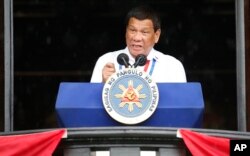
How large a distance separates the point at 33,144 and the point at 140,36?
180 cm

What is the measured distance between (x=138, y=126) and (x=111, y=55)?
140cm

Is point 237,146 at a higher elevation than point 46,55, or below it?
below

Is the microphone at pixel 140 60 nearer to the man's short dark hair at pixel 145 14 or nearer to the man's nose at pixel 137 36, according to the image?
the man's nose at pixel 137 36

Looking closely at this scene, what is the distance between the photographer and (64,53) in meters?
11.5

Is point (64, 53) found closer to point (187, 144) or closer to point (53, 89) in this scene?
point (53, 89)

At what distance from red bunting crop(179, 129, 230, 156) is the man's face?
1.39m

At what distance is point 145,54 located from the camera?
1016 centimetres

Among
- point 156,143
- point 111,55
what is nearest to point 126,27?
point 111,55

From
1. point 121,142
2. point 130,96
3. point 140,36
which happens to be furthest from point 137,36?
point 121,142

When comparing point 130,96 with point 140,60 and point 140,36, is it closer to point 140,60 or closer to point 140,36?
point 140,60

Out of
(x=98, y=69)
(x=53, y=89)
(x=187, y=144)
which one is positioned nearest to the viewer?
(x=187, y=144)

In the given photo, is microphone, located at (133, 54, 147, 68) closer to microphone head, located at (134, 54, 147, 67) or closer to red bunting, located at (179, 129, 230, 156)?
microphone head, located at (134, 54, 147, 67)

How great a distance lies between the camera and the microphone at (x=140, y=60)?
984cm

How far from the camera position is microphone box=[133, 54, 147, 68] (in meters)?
9.84
